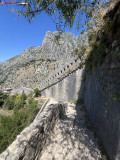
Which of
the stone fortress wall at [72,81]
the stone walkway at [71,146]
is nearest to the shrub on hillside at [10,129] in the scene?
the stone fortress wall at [72,81]

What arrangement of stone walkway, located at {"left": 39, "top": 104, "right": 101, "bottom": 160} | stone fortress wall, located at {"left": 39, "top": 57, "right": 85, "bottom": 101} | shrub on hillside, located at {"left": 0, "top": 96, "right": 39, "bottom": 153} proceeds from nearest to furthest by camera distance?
stone walkway, located at {"left": 39, "top": 104, "right": 101, "bottom": 160}
shrub on hillside, located at {"left": 0, "top": 96, "right": 39, "bottom": 153}
stone fortress wall, located at {"left": 39, "top": 57, "right": 85, "bottom": 101}

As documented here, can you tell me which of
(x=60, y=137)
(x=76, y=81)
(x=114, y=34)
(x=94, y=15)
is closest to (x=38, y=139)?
(x=60, y=137)

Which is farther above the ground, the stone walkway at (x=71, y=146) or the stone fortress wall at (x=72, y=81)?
the stone fortress wall at (x=72, y=81)

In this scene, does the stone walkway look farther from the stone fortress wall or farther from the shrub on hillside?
the shrub on hillside

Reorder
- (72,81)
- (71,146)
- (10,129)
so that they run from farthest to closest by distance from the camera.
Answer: (72,81), (10,129), (71,146)

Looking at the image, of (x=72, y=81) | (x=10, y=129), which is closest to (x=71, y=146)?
(x=72, y=81)

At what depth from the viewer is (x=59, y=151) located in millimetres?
2334

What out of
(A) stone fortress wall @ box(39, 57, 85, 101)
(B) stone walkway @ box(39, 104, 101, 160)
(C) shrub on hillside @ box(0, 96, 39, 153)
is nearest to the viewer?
(B) stone walkway @ box(39, 104, 101, 160)

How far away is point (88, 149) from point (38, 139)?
1.54 m

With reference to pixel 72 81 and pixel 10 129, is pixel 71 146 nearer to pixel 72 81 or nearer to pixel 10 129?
pixel 72 81

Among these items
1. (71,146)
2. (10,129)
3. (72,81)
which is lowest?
(10,129)

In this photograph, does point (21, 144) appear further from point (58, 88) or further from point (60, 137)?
point (58, 88)

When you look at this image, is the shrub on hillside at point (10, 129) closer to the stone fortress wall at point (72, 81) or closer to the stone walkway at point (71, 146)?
the stone fortress wall at point (72, 81)

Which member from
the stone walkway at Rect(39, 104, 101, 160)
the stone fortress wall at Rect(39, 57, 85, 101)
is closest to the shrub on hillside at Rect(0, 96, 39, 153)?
the stone fortress wall at Rect(39, 57, 85, 101)
